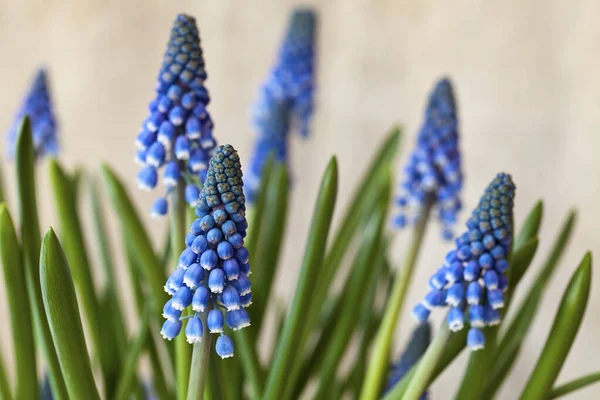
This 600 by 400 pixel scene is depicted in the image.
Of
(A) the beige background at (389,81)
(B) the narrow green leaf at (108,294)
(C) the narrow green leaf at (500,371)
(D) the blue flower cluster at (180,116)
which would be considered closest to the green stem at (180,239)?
(D) the blue flower cluster at (180,116)

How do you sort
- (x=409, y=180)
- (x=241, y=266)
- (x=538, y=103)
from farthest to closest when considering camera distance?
(x=538, y=103) → (x=409, y=180) → (x=241, y=266)

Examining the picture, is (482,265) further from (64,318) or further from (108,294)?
(108,294)

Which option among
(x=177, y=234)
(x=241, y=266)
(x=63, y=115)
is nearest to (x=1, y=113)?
(x=63, y=115)

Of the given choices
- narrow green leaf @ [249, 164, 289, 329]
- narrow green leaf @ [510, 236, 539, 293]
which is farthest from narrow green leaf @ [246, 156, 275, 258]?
narrow green leaf @ [510, 236, 539, 293]

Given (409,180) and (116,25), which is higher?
(116,25)

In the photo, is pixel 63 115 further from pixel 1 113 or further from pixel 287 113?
pixel 287 113
